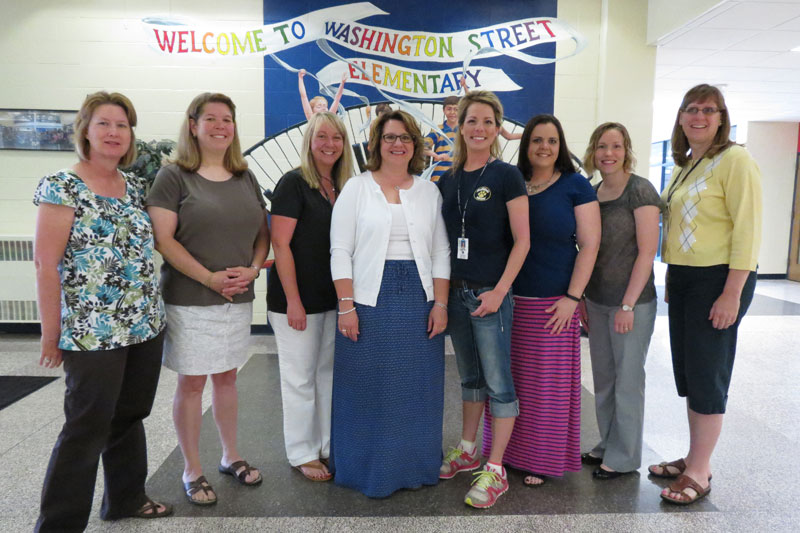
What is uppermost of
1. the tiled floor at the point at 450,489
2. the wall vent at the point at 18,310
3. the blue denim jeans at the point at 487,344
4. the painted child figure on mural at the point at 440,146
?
the painted child figure on mural at the point at 440,146

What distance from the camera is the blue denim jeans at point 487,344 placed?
6.55ft

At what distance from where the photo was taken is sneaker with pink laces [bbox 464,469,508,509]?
6.57ft

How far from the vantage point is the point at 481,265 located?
197 centimetres

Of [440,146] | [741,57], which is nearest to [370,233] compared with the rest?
[440,146]

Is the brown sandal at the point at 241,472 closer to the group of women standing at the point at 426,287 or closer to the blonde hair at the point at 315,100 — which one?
the group of women standing at the point at 426,287

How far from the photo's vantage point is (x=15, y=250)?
4.39 metres

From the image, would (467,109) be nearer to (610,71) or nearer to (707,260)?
(707,260)

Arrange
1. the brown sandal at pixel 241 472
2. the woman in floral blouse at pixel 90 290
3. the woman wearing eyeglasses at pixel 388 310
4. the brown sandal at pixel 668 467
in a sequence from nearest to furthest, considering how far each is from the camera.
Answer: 1. the woman in floral blouse at pixel 90 290
2. the woman wearing eyeglasses at pixel 388 310
3. the brown sandal at pixel 241 472
4. the brown sandal at pixel 668 467

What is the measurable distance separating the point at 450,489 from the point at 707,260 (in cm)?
141

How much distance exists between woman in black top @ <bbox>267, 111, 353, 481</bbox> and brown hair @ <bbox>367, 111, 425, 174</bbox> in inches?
7.0

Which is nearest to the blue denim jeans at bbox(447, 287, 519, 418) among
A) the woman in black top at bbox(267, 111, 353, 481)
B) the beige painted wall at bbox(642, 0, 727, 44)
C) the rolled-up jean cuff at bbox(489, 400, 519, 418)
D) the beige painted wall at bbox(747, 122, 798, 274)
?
the rolled-up jean cuff at bbox(489, 400, 519, 418)

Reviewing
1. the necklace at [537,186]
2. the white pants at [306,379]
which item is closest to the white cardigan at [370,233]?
the white pants at [306,379]

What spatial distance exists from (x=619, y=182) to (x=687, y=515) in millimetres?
1375

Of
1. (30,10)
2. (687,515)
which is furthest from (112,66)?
(687,515)
